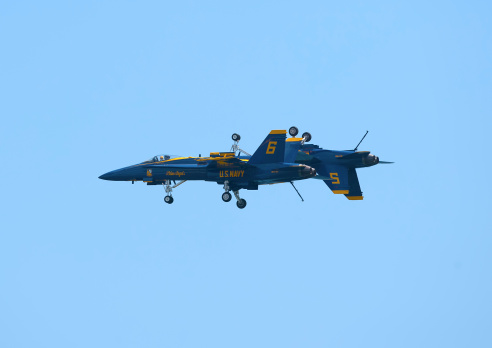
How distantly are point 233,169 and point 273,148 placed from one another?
2.91 m

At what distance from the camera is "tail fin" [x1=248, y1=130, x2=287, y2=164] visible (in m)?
72.2

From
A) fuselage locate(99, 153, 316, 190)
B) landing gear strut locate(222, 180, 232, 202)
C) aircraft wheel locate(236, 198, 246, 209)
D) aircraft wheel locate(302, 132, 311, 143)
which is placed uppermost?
aircraft wheel locate(302, 132, 311, 143)

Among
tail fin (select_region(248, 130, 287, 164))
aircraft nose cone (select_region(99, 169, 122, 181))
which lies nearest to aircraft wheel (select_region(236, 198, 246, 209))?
tail fin (select_region(248, 130, 287, 164))

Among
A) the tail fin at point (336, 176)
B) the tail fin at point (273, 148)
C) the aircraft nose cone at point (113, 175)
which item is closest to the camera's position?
the tail fin at point (273, 148)

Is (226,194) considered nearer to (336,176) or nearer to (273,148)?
(273,148)

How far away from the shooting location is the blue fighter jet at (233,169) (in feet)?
237

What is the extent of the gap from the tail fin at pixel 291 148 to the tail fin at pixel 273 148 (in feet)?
15.8

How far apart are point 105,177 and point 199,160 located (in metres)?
7.23

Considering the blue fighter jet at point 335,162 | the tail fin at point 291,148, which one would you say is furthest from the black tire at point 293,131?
the tail fin at point 291,148

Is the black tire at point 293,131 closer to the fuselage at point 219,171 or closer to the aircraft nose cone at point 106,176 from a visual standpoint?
the fuselage at point 219,171

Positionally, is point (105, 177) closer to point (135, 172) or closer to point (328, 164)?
point (135, 172)

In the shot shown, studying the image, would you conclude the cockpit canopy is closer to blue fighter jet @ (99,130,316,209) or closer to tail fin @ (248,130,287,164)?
blue fighter jet @ (99,130,316,209)

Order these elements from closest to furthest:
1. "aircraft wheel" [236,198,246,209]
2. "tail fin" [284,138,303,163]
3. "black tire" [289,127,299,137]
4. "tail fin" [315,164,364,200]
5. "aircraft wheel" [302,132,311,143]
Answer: "aircraft wheel" [236,198,246,209] → "tail fin" [284,138,303,163] → "tail fin" [315,164,364,200] → "black tire" [289,127,299,137] → "aircraft wheel" [302,132,311,143]

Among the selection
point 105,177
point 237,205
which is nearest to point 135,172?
point 105,177
